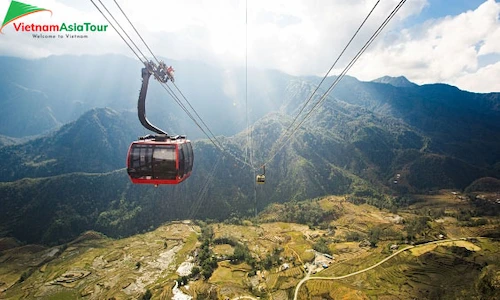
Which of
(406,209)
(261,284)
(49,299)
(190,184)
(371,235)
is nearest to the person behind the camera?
(261,284)

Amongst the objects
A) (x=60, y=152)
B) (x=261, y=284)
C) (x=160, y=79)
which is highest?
(x=160, y=79)

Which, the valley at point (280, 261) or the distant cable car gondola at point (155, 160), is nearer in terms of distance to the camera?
the distant cable car gondola at point (155, 160)

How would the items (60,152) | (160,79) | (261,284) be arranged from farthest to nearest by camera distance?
(60,152)
(261,284)
(160,79)

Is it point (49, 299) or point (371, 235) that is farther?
point (371, 235)

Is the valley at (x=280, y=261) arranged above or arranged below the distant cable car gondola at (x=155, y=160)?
below

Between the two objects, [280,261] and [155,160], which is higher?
[155,160]

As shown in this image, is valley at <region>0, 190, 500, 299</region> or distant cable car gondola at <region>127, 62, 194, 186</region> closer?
distant cable car gondola at <region>127, 62, 194, 186</region>

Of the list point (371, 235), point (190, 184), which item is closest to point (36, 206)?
point (190, 184)

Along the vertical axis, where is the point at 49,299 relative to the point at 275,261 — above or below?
below

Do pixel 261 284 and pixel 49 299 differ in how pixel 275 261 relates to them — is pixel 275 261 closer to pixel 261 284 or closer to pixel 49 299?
pixel 261 284

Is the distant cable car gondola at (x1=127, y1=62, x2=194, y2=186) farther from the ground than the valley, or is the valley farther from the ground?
the distant cable car gondola at (x1=127, y1=62, x2=194, y2=186)

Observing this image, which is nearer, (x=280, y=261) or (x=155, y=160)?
(x=155, y=160)
